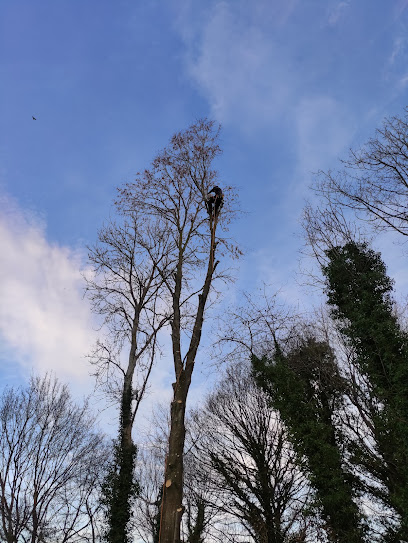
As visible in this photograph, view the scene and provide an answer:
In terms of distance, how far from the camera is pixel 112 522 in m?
10.5

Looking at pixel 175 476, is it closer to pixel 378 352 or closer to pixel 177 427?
pixel 177 427

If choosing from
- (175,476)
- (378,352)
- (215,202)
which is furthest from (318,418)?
(215,202)

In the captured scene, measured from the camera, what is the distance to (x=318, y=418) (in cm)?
1171

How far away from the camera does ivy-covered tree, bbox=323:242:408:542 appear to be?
27.6 feet

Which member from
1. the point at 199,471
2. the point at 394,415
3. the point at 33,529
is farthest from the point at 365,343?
the point at 33,529

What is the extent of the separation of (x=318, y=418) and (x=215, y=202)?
8131mm

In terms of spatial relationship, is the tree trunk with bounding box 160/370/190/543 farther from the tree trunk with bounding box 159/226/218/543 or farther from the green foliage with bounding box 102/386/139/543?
the green foliage with bounding box 102/386/139/543

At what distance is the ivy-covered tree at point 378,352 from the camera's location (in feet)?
27.6

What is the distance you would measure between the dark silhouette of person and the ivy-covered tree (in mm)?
4978

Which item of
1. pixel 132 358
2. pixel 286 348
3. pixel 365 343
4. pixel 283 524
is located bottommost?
pixel 283 524

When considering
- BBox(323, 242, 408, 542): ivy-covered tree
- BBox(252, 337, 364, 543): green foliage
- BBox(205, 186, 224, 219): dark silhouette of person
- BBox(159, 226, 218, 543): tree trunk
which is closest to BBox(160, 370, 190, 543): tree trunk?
BBox(159, 226, 218, 543): tree trunk

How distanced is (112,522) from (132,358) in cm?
493

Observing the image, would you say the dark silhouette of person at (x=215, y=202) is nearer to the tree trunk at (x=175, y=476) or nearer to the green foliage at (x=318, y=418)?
the tree trunk at (x=175, y=476)

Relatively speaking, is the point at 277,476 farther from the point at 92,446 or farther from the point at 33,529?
the point at 33,529
